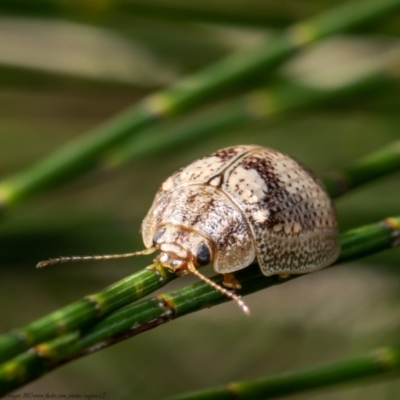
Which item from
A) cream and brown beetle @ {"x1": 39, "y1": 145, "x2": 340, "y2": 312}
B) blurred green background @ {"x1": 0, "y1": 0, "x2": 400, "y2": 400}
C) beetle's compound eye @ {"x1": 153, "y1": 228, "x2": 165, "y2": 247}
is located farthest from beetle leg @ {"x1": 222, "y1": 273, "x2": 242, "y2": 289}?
blurred green background @ {"x1": 0, "y1": 0, "x2": 400, "y2": 400}

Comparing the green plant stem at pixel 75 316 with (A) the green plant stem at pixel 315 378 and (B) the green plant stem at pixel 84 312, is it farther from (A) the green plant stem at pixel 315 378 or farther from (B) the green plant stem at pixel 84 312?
(A) the green plant stem at pixel 315 378

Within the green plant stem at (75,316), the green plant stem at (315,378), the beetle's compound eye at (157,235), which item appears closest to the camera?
the green plant stem at (75,316)

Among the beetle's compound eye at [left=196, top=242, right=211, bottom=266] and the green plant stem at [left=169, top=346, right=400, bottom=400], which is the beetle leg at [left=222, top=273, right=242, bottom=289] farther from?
the green plant stem at [left=169, top=346, right=400, bottom=400]

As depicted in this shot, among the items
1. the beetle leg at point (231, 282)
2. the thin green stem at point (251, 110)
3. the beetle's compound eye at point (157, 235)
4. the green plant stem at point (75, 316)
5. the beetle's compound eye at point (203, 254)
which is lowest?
the beetle leg at point (231, 282)

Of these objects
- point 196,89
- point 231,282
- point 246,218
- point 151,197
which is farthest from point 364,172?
point 151,197

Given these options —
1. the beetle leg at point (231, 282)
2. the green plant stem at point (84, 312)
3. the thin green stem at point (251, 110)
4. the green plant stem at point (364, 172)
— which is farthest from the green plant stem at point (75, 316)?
the thin green stem at point (251, 110)

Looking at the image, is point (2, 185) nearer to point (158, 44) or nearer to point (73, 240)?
point (73, 240)

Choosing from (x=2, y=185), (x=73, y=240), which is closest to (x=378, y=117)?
(x=73, y=240)
